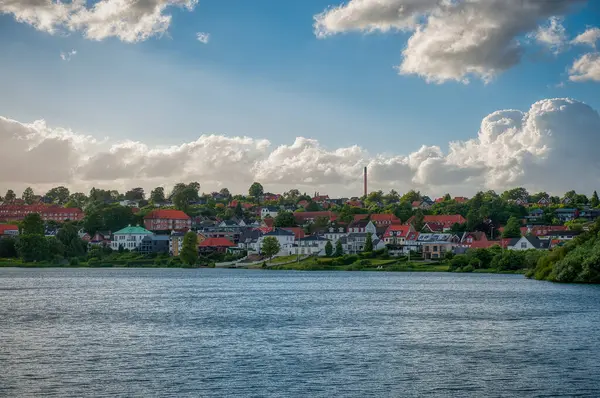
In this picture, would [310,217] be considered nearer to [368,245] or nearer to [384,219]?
[384,219]

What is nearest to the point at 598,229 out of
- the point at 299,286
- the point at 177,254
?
the point at 299,286

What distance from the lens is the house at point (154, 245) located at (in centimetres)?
15800

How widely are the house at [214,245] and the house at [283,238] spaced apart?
24.8ft

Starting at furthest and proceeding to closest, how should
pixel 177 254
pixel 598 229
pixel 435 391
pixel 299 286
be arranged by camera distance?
pixel 177 254 < pixel 598 229 < pixel 299 286 < pixel 435 391

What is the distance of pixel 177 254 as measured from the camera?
156 m

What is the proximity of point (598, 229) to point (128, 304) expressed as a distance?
55.2m

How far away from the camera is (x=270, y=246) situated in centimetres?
14050

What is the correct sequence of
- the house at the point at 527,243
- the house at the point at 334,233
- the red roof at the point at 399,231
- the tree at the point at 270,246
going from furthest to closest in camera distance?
the house at the point at 334,233, the red roof at the point at 399,231, the tree at the point at 270,246, the house at the point at 527,243

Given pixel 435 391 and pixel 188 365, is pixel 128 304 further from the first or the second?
pixel 435 391

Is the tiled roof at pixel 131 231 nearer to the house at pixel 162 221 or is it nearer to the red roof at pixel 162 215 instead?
the house at pixel 162 221

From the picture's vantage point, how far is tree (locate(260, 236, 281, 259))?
140075 millimetres

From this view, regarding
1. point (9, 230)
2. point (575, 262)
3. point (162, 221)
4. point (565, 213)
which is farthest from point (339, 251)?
point (565, 213)

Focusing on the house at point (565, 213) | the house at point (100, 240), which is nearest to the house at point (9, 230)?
the house at point (100, 240)

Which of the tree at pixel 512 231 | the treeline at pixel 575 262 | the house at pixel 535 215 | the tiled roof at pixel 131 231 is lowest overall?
the treeline at pixel 575 262
